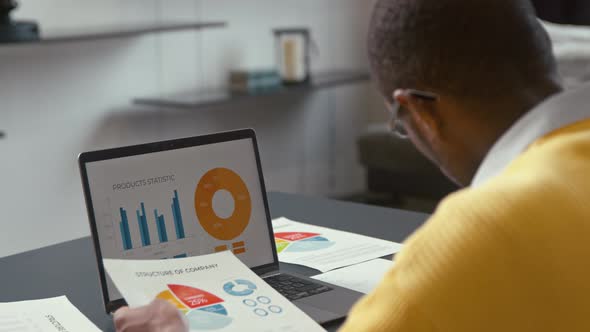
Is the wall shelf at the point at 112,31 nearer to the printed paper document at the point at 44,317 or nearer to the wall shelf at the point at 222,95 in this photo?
the wall shelf at the point at 222,95

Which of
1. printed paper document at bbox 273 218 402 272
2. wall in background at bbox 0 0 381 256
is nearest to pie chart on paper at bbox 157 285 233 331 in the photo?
printed paper document at bbox 273 218 402 272

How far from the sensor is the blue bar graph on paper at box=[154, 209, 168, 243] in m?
1.47

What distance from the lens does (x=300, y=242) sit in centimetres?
175

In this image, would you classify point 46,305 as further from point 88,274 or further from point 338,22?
point 338,22

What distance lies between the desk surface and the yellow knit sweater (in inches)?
19.8

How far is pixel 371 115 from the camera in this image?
5055mm

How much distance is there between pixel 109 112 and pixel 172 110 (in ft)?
1.17

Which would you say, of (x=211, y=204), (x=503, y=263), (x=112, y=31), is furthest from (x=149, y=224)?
(x=112, y=31)

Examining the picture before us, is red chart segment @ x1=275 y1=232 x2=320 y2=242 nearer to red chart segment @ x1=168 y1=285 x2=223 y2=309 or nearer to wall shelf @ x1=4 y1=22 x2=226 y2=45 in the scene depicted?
A: red chart segment @ x1=168 y1=285 x2=223 y2=309

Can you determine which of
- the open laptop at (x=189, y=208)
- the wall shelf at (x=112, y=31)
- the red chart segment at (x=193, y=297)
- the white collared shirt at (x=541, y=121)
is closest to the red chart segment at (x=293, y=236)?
the open laptop at (x=189, y=208)

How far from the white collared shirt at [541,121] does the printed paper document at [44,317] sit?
667 millimetres

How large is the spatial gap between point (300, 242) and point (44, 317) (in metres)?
0.56

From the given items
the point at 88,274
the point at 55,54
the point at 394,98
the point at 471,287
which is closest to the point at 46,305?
the point at 88,274

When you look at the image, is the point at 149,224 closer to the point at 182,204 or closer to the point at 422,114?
the point at 182,204
